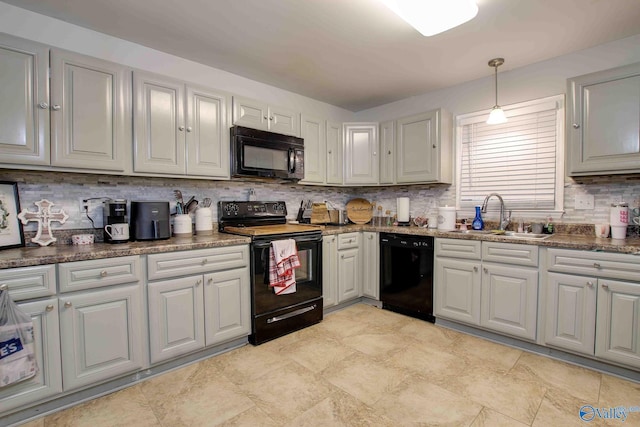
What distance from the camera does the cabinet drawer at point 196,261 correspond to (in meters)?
1.98

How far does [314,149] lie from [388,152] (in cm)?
87

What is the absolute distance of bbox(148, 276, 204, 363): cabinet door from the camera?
1.98m

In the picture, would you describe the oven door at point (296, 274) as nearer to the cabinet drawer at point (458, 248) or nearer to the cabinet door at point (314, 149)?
the cabinet door at point (314, 149)

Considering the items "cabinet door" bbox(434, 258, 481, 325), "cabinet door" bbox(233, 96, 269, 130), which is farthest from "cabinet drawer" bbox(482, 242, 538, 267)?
"cabinet door" bbox(233, 96, 269, 130)

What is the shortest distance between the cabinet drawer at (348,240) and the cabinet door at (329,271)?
7 cm

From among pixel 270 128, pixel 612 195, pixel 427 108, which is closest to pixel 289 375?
pixel 270 128

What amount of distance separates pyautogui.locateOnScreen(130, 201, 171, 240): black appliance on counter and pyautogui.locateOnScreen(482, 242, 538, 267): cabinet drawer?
2558mm

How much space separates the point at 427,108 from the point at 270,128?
1857mm

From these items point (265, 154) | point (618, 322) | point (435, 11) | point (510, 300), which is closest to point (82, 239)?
point (265, 154)

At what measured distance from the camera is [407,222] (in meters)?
3.50

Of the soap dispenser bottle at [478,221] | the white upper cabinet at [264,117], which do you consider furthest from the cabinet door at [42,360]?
the soap dispenser bottle at [478,221]

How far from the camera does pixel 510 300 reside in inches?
94.8

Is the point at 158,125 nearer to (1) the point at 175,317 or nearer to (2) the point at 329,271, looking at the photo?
(1) the point at 175,317

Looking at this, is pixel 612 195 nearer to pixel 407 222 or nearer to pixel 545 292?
pixel 545 292
